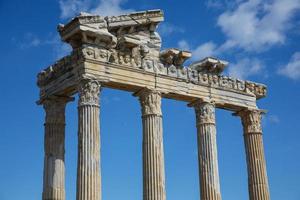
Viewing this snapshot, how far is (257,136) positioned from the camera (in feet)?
132

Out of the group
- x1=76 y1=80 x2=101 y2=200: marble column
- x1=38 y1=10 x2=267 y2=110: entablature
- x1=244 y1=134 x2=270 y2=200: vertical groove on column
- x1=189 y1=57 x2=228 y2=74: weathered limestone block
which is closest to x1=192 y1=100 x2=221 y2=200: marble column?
x1=38 y1=10 x2=267 y2=110: entablature

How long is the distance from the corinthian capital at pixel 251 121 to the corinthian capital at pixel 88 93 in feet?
39.2

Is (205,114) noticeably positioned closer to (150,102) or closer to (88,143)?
(150,102)

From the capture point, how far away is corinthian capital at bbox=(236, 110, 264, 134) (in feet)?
132

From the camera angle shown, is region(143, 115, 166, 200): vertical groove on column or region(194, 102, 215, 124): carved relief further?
region(194, 102, 215, 124): carved relief

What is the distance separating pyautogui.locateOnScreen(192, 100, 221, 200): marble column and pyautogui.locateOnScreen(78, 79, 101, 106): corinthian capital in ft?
25.8

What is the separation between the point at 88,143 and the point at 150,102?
5.20 meters

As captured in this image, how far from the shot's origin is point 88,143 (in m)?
31.8

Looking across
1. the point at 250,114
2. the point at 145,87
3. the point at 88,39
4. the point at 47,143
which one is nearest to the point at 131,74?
the point at 145,87

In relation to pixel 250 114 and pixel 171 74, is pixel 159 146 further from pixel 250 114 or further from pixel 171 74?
pixel 250 114

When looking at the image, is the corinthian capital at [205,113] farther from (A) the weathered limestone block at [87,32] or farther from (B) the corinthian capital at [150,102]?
(A) the weathered limestone block at [87,32]

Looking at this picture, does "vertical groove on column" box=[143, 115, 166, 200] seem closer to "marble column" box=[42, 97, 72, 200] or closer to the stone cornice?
the stone cornice

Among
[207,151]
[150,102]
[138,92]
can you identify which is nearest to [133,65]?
[138,92]

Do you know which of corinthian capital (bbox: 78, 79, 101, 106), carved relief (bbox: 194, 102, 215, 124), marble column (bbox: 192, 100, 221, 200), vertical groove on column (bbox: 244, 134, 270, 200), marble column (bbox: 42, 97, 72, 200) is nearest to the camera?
corinthian capital (bbox: 78, 79, 101, 106)
